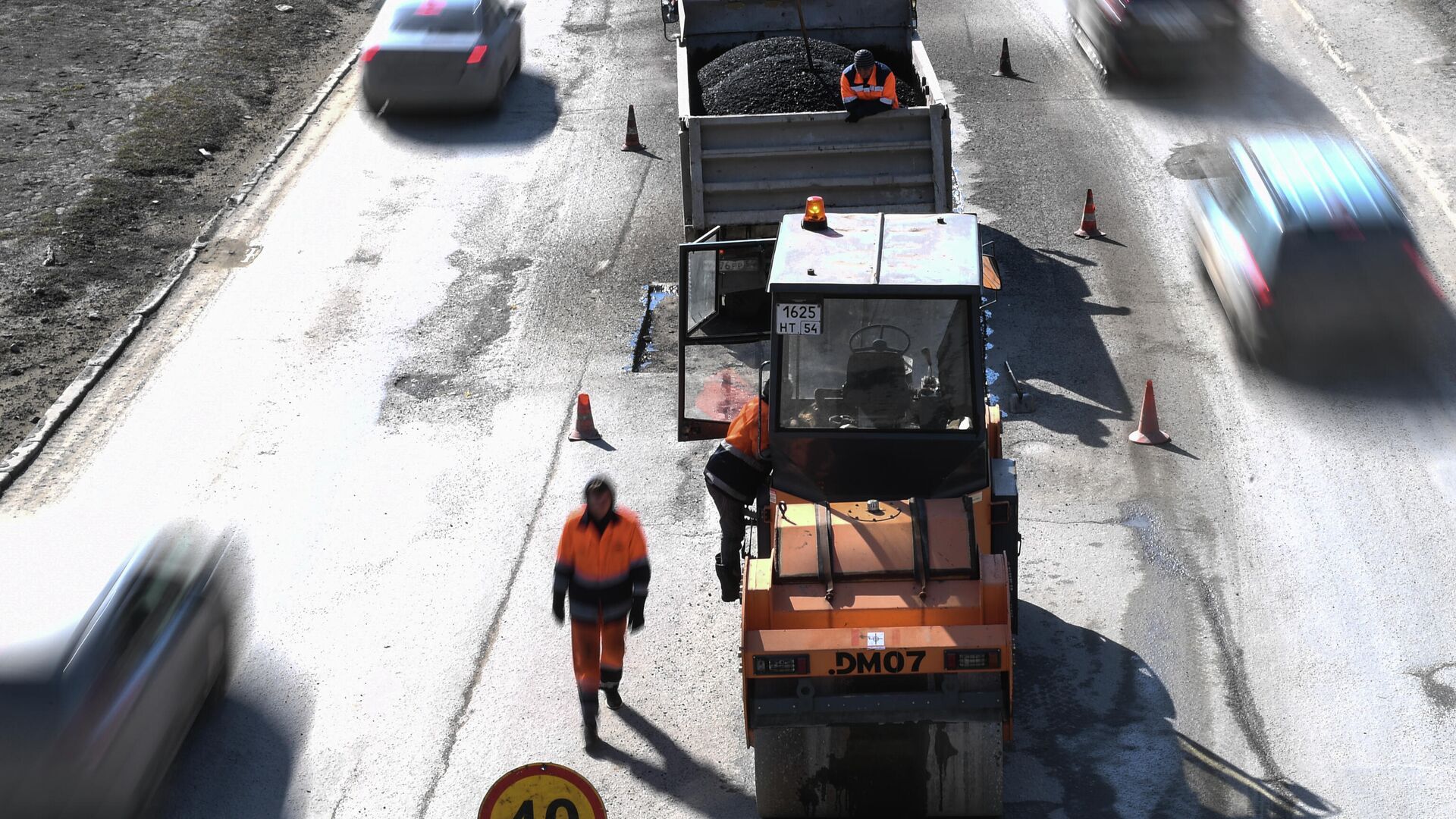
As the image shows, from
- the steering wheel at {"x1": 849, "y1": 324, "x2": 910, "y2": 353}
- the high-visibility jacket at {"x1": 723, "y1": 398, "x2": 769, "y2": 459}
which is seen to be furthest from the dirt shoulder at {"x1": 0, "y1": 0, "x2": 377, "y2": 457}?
the steering wheel at {"x1": 849, "y1": 324, "x2": 910, "y2": 353}

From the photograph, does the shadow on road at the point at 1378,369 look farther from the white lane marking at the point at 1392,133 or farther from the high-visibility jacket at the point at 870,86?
the high-visibility jacket at the point at 870,86

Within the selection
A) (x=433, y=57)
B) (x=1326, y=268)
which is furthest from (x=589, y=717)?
(x=433, y=57)

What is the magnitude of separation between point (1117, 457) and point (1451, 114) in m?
A: 9.74

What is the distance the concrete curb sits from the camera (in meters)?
11.6

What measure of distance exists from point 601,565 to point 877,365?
190cm

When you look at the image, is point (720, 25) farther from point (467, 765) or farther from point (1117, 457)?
point (467, 765)

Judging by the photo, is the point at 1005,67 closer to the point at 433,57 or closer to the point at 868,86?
the point at 868,86

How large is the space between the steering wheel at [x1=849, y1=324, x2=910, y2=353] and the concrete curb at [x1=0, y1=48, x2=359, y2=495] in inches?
296

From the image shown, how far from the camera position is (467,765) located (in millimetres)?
8023

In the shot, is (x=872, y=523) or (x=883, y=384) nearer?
(x=872, y=523)

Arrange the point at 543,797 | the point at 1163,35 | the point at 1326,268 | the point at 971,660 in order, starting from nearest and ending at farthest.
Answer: the point at 543,797 < the point at 971,660 < the point at 1326,268 < the point at 1163,35

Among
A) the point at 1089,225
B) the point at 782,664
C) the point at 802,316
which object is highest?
the point at 802,316

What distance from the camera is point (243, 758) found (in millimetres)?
8156

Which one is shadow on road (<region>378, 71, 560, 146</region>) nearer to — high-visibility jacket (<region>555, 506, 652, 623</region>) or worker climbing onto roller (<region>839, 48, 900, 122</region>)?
worker climbing onto roller (<region>839, 48, 900, 122</region>)
